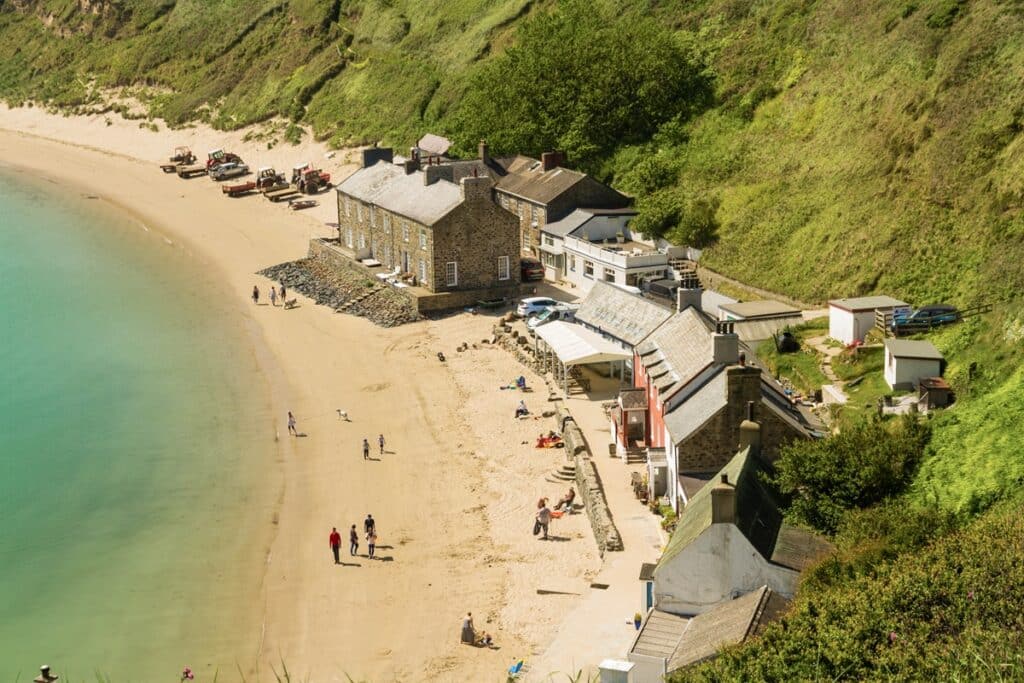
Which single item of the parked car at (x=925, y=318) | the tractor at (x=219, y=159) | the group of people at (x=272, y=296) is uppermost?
A: the tractor at (x=219, y=159)

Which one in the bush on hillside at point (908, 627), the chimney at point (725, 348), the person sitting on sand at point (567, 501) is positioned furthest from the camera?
the person sitting on sand at point (567, 501)

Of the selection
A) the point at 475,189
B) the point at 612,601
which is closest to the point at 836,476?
the point at 612,601

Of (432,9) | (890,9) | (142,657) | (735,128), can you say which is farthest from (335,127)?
(142,657)

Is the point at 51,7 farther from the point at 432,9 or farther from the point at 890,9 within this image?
the point at 890,9

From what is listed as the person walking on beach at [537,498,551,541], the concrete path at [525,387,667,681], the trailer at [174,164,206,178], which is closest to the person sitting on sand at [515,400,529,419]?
the concrete path at [525,387,667,681]

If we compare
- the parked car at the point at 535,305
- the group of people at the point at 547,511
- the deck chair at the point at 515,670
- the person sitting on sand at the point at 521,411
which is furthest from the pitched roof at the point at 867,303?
the deck chair at the point at 515,670

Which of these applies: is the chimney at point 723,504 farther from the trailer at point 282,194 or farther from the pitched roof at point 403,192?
the trailer at point 282,194

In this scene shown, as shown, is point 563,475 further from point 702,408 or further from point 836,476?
point 836,476
